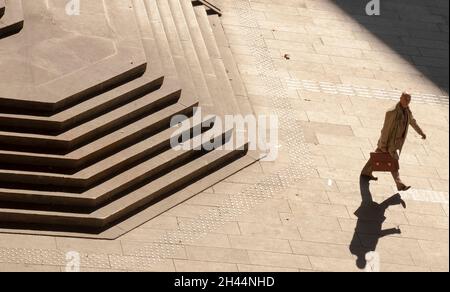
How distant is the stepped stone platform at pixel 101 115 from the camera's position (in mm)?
15594

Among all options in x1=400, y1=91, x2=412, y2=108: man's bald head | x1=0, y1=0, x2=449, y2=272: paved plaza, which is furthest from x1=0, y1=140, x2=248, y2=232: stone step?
x1=400, y1=91, x2=412, y2=108: man's bald head

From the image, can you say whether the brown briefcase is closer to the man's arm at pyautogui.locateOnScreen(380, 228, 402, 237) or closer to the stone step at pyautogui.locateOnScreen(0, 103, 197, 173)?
the man's arm at pyautogui.locateOnScreen(380, 228, 402, 237)

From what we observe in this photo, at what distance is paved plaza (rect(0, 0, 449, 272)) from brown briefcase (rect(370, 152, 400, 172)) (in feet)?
1.94

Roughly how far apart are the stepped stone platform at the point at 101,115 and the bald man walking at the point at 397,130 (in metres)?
2.19

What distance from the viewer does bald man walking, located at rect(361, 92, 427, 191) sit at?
55.4 ft

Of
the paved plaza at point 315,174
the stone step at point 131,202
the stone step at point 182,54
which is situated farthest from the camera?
the stone step at point 182,54

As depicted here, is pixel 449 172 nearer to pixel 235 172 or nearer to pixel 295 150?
pixel 295 150

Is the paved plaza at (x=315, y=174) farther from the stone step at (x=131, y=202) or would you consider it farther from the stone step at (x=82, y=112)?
the stone step at (x=82, y=112)

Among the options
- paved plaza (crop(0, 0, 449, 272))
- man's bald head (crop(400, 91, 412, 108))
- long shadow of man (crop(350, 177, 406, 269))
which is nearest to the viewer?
paved plaza (crop(0, 0, 449, 272))

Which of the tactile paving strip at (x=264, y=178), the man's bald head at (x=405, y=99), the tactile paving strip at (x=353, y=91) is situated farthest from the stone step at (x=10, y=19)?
the man's bald head at (x=405, y=99)

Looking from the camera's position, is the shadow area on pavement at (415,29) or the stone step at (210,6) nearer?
the stone step at (210,6)

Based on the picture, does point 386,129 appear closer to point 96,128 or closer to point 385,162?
point 385,162

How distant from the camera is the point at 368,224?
55.5 feet

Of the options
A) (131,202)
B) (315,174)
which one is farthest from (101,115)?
(315,174)
